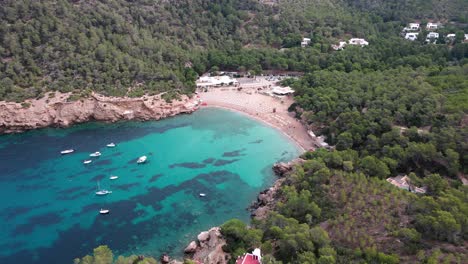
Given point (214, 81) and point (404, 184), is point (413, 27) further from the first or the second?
A: point (404, 184)

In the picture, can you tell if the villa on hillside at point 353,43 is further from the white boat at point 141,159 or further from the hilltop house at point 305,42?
the white boat at point 141,159

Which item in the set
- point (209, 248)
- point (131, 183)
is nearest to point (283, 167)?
point (209, 248)

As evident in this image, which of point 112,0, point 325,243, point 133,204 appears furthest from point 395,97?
point 112,0

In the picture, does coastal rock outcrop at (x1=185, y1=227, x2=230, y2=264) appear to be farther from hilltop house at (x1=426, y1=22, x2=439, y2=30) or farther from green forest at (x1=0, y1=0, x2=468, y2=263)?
hilltop house at (x1=426, y1=22, x2=439, y2=30)

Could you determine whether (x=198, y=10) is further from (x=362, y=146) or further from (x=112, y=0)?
(x=362, y=146)

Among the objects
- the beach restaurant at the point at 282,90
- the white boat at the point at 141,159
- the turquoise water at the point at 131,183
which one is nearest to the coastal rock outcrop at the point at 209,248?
the turquoise water at the point at 131,183

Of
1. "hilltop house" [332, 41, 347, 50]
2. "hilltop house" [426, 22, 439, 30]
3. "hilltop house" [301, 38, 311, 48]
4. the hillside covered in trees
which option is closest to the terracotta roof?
the hillside covered in trees
